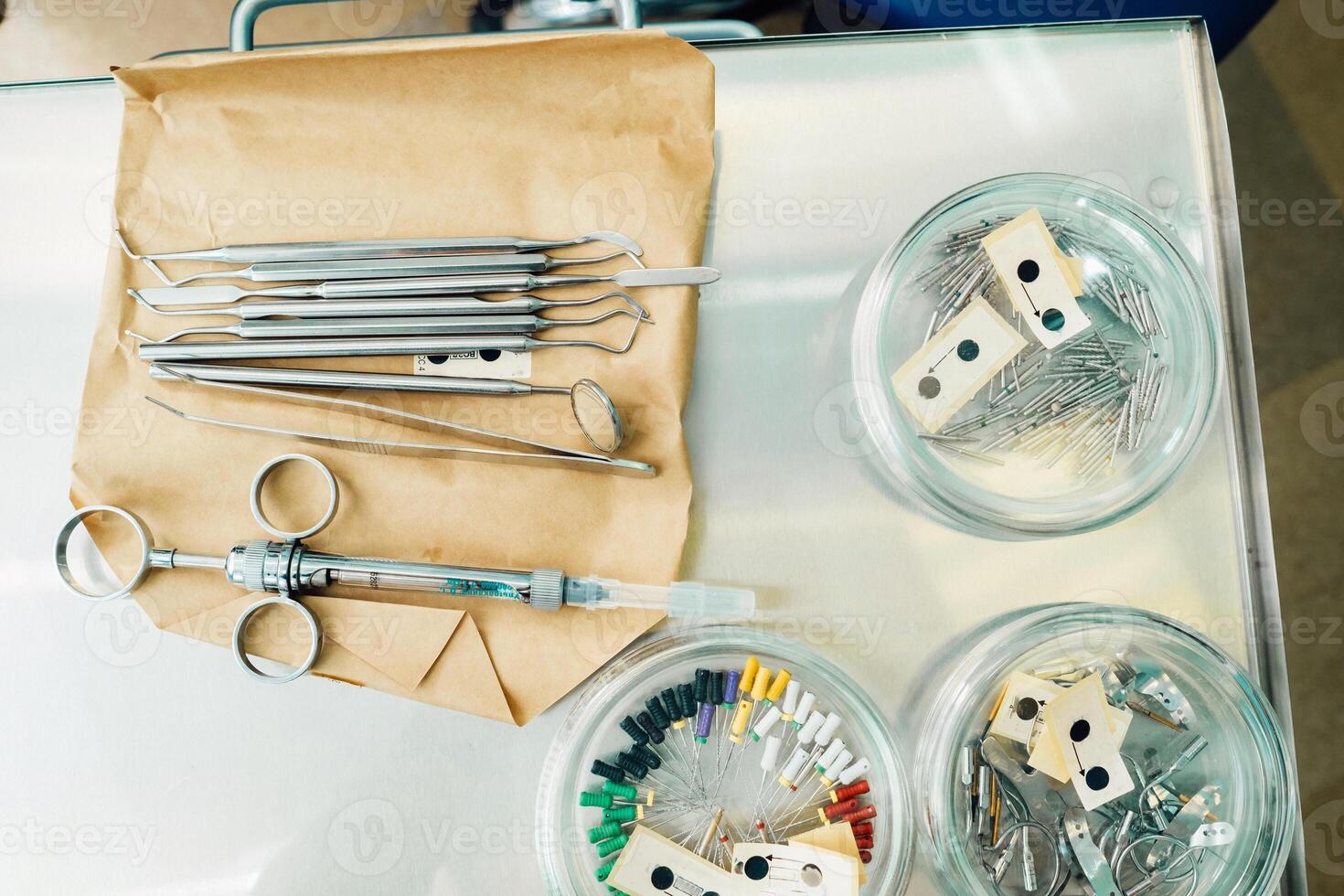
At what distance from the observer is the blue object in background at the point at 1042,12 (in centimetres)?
114

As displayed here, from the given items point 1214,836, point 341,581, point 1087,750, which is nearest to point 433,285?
point 341,581

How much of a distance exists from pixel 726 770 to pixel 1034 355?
50cm

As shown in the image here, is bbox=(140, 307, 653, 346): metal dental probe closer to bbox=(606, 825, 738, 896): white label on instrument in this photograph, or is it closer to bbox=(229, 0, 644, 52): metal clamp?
bbox=(229, 0, 644, 52): metal clamp

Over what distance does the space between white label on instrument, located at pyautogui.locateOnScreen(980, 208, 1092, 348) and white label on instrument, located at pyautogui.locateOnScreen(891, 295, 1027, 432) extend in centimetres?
3

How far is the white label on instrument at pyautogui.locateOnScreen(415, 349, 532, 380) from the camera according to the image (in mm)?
906

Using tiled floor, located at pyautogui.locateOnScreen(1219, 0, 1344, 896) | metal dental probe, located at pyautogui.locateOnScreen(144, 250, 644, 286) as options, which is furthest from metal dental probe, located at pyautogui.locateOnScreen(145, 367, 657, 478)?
tiled floor, located at pyautogui.locateOnScreen(1219, 0, 1344, 896)

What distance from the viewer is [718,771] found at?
886 millimetres

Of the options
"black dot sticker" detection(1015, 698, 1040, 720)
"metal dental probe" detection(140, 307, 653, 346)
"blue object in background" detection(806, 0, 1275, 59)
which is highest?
"blue object in background" detection(806, 0, 1275, 59)

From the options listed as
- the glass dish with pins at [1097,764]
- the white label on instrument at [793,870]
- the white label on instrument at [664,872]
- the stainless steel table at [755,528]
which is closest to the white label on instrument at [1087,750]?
the glass dish with pins at [1097,764]

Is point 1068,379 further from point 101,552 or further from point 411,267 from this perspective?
point 101,552

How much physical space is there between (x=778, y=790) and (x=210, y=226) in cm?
79

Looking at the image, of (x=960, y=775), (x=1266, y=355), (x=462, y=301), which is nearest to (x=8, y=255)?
(x=462, y=301)

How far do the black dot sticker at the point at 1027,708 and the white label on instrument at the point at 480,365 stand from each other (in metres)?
0.55

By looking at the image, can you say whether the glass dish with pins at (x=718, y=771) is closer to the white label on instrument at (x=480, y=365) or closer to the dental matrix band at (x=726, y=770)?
the dental matrix band at (x=726, y=770)
